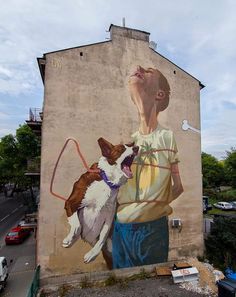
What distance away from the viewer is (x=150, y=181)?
1566 centimetres

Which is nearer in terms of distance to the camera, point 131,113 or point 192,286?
point 192,286

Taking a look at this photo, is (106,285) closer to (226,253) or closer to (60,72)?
(226,253)

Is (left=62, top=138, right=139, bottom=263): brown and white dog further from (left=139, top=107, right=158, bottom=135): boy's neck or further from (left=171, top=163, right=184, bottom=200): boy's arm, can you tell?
(left=171, top=163, right=184, bottom=200): boy's arm

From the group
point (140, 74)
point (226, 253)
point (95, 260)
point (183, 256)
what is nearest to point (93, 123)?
point (140, 74)

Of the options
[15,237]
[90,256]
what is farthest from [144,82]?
[15,237]

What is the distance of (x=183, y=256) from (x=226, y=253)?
269cm

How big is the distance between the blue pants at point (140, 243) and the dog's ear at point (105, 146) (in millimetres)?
3862

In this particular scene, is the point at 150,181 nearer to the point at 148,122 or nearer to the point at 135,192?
the point at 135,192

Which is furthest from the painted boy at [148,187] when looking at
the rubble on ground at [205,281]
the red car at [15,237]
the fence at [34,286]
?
the red car at [15,237]

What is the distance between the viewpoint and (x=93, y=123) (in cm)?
1472

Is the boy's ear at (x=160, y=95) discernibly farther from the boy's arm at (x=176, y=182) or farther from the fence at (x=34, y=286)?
the fence at (x=34, y=286)

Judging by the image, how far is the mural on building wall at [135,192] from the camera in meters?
14.2

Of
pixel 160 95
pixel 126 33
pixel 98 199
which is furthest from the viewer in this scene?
pixel 160 95

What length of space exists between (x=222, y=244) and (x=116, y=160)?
29.3 ft
